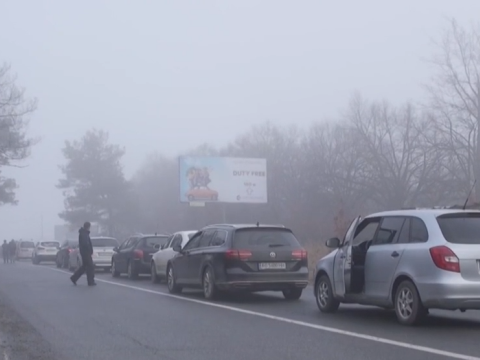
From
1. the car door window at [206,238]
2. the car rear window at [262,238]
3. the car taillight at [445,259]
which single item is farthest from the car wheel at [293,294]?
the car taillight at [445,259]

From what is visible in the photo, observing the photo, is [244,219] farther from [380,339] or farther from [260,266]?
[380,339]

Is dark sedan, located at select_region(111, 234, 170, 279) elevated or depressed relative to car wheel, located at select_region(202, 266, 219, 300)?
elevated

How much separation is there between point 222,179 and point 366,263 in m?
34.3

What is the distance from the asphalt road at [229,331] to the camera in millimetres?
10375

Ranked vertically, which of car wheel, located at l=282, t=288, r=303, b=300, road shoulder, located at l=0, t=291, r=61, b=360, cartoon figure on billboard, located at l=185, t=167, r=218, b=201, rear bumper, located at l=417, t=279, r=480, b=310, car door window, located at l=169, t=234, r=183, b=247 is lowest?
road shoulder, located at l=0, t=291, r=61, b=360

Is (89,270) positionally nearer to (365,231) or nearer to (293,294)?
(293,294)

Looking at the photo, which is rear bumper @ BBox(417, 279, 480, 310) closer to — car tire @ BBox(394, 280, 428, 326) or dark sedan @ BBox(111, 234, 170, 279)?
car tire @ BBox(394, 280, 428, 326)

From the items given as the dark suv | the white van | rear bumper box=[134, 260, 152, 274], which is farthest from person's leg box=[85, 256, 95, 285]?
the white van

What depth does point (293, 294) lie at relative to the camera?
1834 centimetres

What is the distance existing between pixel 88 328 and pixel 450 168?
3953 cm

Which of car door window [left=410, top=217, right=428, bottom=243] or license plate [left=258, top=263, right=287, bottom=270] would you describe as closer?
car door window [left=410, top=217, right=428, bottom=243]

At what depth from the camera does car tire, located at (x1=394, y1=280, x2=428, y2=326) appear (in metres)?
12.1

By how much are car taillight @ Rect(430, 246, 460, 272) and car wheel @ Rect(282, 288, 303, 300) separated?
641 cm

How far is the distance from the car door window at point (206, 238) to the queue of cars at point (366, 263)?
0.02 meters
